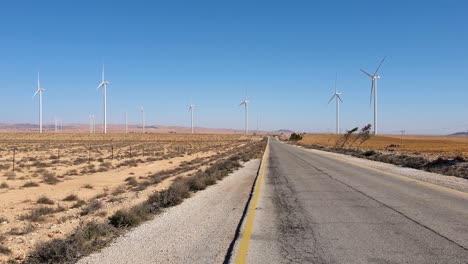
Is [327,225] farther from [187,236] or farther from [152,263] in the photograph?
[152,263]

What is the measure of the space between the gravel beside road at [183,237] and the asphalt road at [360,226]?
0.66m

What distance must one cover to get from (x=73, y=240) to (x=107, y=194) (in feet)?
35.0

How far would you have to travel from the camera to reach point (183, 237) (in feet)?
28.9

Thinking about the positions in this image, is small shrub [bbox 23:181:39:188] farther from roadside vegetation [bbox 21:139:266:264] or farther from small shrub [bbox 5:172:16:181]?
roadside vegetation [bbox 21:139:266:264]

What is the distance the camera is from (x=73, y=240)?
8.02 meters

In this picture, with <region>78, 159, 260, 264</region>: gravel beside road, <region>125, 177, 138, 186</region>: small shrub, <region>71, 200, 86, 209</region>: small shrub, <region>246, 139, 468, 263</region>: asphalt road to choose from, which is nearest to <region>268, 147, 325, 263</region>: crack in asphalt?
<region>246, 139, 468, 263</region>: asphalt road

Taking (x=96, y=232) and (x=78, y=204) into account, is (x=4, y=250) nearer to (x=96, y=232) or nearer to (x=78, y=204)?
(x=96, y=232)

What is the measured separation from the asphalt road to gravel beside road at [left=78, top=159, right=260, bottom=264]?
66 cm

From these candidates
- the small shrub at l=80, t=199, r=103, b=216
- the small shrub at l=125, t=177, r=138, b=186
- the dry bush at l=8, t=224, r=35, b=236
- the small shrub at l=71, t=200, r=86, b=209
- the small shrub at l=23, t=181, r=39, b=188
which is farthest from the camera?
the small shrub at l=125, t=177, r=138, b=186

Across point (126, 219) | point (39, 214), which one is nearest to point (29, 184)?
point (39, 214)

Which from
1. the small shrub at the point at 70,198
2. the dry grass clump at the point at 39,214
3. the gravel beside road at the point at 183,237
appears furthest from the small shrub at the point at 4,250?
the small shrub at the point at 70,198

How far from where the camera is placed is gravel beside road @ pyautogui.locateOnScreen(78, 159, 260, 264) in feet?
23.9

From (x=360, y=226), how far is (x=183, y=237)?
370 centimetres

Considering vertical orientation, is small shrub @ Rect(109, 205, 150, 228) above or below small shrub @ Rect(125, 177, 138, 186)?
above
